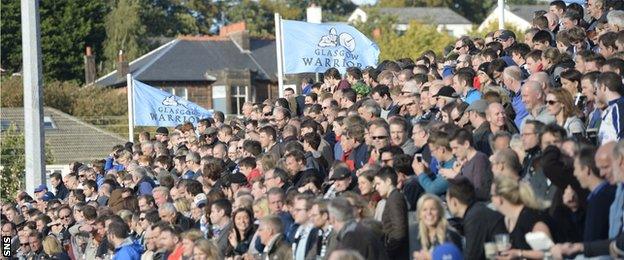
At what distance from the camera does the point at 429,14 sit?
123688mm

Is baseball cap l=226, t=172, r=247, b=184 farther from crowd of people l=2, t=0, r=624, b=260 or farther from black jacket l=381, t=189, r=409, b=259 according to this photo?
black jacket l=381, t=189, r=409, b=259

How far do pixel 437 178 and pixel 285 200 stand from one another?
179 cm

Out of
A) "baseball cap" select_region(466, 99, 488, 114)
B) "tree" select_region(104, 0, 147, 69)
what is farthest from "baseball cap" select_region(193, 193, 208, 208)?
"tree" select_region(104, 0, 147, 69)

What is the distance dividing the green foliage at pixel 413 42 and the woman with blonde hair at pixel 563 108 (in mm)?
72938

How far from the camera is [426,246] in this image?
11.0m

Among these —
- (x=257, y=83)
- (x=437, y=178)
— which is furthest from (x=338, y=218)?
(x=257, y=83)

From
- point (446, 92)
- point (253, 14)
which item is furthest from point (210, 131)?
point (253, 14)

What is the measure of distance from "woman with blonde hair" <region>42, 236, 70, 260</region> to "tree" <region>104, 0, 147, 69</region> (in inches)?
2557

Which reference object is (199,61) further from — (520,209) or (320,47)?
(520,209)

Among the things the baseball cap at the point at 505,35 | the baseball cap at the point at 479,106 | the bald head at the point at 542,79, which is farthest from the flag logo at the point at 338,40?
the bald head at the point at 542,79

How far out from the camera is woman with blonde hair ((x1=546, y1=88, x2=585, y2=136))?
12914 millimetres

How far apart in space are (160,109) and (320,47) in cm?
406

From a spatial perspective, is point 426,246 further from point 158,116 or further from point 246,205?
point 158,116

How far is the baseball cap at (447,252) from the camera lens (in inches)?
412
